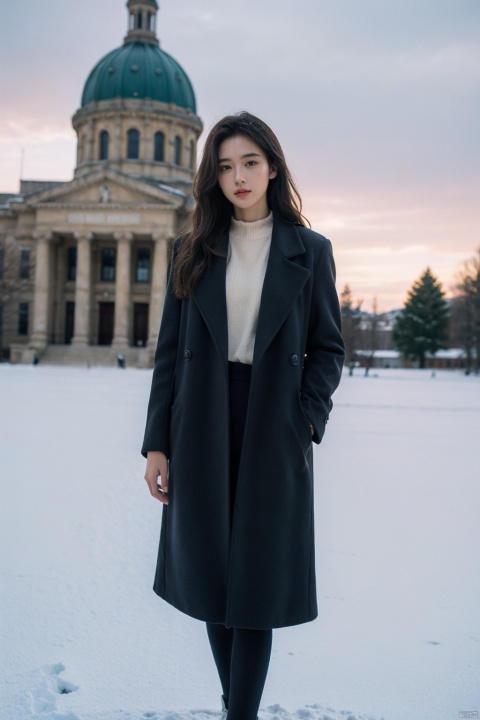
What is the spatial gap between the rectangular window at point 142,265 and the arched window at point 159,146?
10.2 meters

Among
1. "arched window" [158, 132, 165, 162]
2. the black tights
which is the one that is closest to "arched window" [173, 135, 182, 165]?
"arched window" [158, 132, 165, 162]

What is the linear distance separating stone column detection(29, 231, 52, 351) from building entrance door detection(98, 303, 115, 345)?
16.4ft

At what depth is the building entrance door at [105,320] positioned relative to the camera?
63.1 meters

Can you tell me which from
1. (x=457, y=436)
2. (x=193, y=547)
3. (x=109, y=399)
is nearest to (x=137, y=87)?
(x=109, y=399)

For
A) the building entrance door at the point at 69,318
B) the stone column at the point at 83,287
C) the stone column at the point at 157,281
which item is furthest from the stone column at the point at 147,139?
the building entrance door at the point at 69,318

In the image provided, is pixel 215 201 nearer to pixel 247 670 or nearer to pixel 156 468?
pixel 156 468

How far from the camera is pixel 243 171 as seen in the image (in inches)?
112

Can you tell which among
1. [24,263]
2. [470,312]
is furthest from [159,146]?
[470,312]

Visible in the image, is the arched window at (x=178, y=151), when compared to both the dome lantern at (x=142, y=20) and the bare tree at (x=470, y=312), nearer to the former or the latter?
the dome lantern at (x=142, y=20)

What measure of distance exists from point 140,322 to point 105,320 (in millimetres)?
3386

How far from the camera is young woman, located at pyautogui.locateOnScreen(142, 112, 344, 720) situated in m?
2.66

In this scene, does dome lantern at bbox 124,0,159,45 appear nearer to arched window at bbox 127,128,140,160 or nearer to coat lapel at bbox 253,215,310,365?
arched window at bbox 127,128,140,160

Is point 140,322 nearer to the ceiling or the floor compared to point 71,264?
nearer to the floor

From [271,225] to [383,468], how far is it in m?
7.02
